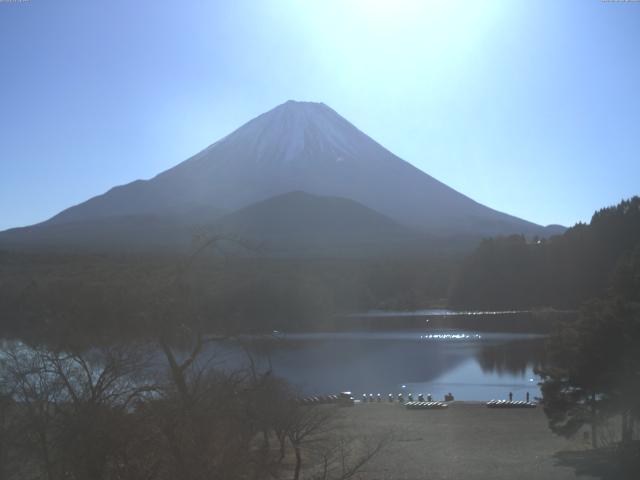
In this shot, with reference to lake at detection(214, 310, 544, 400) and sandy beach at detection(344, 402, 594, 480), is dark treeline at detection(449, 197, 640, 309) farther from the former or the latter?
sandy beach at detection(344, 402, 594, 480)

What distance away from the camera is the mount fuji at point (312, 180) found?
67.9 meters

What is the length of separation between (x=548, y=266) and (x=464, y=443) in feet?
114

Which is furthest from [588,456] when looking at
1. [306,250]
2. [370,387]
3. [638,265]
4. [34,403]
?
[306,250]

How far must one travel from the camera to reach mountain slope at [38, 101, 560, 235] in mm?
69312

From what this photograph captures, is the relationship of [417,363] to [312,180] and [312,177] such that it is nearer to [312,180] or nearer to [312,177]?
[312,180]

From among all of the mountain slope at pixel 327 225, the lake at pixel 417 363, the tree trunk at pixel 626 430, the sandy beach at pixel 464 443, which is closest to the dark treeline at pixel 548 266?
the lake at pixel 417 363

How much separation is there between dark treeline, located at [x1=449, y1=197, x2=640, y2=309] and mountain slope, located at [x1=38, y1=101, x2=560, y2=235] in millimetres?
25772

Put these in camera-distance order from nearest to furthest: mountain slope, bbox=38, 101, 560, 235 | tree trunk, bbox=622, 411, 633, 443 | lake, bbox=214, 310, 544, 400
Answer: tree trunk, bbox=622, 411, 633, 443
lake, bbox=214, 310, 544, 400
mountain slope, bbox=38, 101, 560, 235

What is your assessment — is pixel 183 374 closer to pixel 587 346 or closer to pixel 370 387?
pixel 587 346

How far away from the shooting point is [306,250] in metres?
51.8

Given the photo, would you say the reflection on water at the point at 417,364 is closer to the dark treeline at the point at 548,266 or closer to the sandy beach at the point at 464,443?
the sandy beach at the point at 464,443

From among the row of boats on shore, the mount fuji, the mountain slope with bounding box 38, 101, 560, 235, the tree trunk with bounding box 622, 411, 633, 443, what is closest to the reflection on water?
the row of boats on shore

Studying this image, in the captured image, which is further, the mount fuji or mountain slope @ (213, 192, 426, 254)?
the mount fuji

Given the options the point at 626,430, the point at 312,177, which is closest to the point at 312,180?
the point at 312,177
